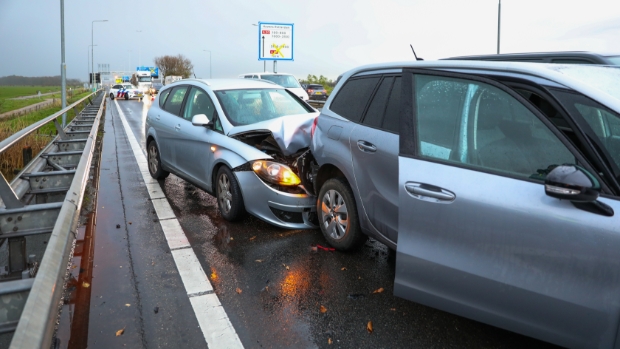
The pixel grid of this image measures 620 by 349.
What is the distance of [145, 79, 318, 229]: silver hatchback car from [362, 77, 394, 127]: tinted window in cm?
152

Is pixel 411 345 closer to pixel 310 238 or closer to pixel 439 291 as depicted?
pixel 439 291

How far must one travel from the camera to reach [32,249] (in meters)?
5.32

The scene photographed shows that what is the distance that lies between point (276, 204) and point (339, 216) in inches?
39.4

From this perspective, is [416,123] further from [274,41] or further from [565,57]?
[274,41]

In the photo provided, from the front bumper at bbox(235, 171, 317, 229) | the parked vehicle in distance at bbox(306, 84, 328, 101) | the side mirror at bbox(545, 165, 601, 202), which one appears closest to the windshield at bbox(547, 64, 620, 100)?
the side mirror at bbox(545, 165, 601, 202)

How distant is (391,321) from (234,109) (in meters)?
4.04

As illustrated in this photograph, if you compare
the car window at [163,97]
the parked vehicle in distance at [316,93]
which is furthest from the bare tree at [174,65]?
the car window at [163,97]

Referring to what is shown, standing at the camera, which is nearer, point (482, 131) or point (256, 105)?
point (482, 131)

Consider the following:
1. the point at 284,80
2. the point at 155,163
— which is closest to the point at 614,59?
the point at 155,163

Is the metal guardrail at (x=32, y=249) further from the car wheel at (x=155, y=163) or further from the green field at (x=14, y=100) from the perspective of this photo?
the green field at (x=14, y=100)

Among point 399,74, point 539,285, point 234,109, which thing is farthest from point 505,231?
point 234,109

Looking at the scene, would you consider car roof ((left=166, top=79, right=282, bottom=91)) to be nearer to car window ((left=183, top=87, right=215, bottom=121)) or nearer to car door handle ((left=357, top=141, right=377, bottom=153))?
car window ((left=183, top=87, right=215, bottom=121))

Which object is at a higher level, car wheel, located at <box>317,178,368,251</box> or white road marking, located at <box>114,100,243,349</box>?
car wheel, located at <box>317,178,368,251</box>

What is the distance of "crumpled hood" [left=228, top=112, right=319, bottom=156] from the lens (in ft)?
21.3
